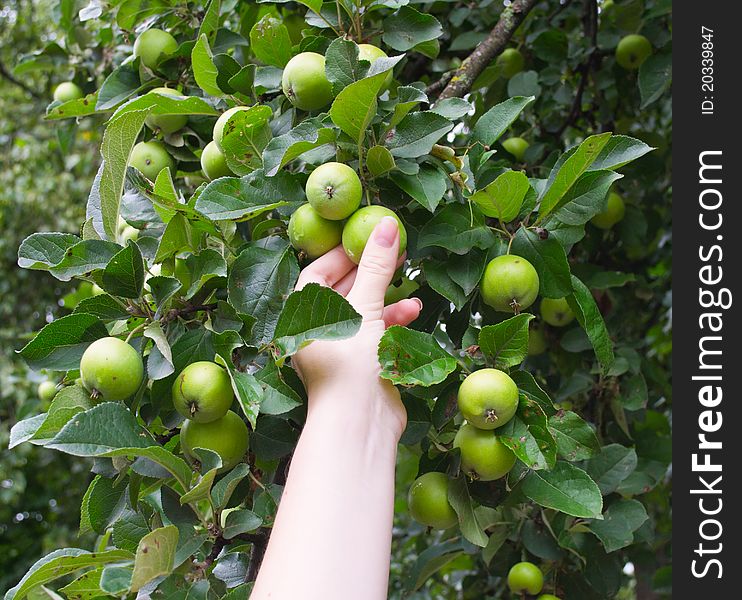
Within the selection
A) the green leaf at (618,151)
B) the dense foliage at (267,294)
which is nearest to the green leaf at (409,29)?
the dense foliage at (267,294)

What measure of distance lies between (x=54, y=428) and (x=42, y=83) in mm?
4146

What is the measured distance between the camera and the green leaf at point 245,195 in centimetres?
102

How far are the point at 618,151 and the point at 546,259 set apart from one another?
0.61 ft

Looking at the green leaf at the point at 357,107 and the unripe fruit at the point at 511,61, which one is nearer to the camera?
the green leaf at the point at 357,107

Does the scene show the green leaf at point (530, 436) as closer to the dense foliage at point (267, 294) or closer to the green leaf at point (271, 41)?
the dense foliage at point (267, 294)

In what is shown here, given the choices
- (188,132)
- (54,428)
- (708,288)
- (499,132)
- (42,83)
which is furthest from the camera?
(42,83)

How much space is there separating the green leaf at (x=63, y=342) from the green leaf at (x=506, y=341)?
1.72 ft

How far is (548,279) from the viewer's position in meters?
1.12

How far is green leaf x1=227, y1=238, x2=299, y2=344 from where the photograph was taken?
1.04 metres

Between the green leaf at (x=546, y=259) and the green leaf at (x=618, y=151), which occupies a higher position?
the green leaf at (x=618, y=151)

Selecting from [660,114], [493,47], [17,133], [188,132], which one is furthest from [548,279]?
[17,133]

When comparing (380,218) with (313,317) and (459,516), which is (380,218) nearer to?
(313,317)

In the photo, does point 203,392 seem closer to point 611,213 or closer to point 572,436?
point 572,436

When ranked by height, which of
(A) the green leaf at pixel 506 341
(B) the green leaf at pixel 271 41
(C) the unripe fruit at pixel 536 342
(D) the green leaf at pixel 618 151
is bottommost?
(C) the unripe fruit at pixel 536 342
